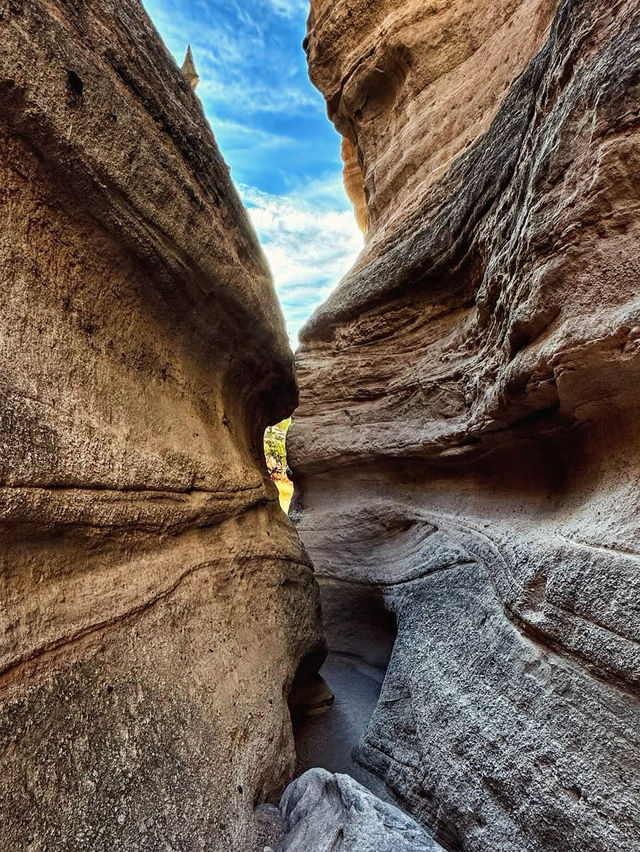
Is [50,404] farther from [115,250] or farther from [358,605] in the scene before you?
[358,605]

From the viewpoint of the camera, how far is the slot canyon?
1.51 metres

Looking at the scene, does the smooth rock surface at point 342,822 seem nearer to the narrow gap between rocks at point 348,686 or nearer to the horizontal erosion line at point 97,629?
the narrow gap between rocks at point 348,686

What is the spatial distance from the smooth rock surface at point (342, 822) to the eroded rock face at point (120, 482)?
19 centimetres

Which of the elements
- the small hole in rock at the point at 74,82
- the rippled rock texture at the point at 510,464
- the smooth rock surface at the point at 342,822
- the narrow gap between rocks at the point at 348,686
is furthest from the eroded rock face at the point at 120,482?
the rippled rock texture at the point at 510,464

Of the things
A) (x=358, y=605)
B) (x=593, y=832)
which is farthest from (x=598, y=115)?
(x=358, y=605)

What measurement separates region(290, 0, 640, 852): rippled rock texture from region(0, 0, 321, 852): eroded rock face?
0.96 metres

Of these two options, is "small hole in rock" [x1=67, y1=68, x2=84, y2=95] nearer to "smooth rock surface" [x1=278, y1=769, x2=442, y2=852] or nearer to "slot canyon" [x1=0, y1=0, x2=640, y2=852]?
"slot canyon" [x1=0, y1=0, x2=640, y2=852]

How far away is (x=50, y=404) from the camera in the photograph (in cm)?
170

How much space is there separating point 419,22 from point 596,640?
783cm

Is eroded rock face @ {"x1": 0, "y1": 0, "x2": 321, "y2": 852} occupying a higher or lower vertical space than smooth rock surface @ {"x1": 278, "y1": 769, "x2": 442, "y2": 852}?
higher

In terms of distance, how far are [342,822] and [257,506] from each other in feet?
5.77

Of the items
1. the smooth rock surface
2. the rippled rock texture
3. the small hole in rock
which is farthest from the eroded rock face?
the rippled rock texture

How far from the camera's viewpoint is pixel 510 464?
3.04 m

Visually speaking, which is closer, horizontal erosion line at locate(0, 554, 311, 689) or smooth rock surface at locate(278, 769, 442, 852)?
horizontal erosion line at locate(0, 554, 311, 689)
